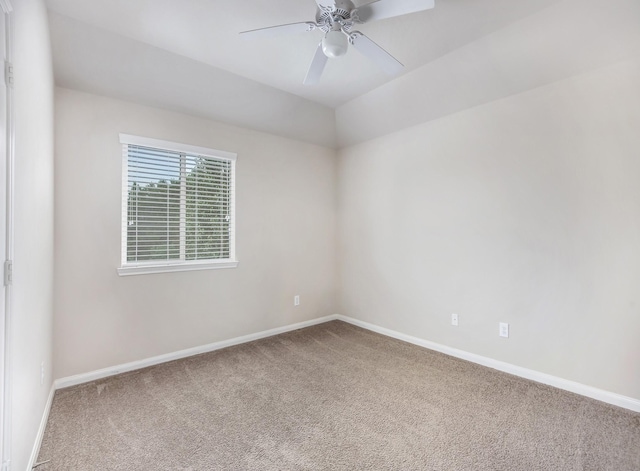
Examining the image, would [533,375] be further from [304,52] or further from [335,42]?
[304,52]

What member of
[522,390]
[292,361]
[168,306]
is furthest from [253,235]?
[522,390]

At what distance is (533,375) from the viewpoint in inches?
103

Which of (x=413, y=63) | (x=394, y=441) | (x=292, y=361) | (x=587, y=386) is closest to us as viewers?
(x=394, y=441)

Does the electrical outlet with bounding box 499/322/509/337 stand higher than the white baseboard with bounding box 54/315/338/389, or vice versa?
the electrical outlet with bounding box 499/322/509/337

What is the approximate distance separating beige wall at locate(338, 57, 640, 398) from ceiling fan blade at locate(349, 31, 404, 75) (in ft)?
4.04

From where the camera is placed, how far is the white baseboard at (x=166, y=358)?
2576 millimetres

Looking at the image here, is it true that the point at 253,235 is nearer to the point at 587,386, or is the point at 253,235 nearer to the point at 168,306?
the point at 168,306

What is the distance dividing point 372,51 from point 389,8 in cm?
35

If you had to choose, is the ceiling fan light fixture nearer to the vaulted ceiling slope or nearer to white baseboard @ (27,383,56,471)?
the vaulted ceiling slope

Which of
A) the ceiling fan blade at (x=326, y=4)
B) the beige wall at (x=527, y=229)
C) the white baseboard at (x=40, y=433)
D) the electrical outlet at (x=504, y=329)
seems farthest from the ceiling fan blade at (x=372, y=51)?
the white baseboard at (x=40, y=433)

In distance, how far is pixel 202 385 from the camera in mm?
2578

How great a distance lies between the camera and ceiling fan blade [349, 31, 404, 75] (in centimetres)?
194

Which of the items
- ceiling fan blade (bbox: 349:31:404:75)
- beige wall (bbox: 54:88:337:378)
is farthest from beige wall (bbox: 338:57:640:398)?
ceiling fan blade (bbox: 349:31:404:75)

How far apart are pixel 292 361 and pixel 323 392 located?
2.17 ft
